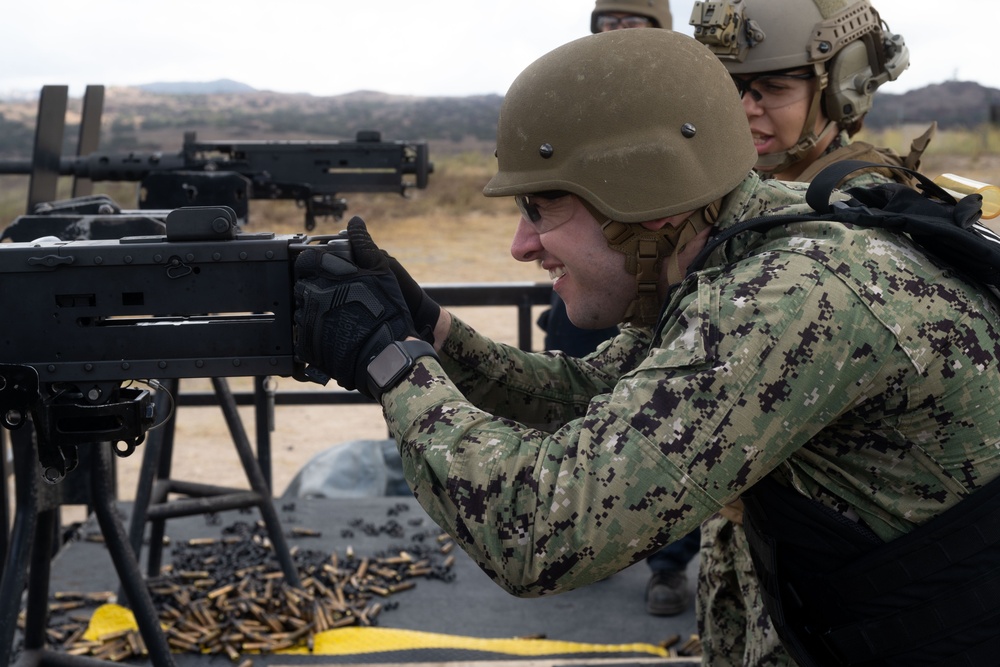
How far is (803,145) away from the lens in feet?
→ 12.5

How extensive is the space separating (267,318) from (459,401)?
592mm

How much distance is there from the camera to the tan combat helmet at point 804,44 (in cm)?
377

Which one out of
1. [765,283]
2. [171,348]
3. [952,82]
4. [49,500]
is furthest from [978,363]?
[952,82]

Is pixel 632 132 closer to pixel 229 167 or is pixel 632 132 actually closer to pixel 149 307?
pixel 149 307

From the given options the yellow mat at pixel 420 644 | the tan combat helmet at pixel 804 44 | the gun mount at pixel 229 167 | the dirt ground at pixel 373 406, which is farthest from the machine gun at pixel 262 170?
the tan combat helmet at pixel 804 44

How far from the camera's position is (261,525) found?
568cm

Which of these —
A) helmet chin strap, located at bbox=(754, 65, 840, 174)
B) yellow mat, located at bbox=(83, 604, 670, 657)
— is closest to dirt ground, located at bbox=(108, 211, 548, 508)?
yellow mat, located at bbox=(83, 604, 670, 657)

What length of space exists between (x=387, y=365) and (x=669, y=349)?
1.85 feet

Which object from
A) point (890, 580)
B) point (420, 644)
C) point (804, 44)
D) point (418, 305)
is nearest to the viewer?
point (890, 580)

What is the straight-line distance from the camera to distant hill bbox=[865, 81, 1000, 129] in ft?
143

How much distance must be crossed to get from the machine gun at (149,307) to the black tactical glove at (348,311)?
0.36 feet

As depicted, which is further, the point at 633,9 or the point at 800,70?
the point at 633,9

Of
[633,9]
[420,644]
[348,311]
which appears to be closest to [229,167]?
[633,9]

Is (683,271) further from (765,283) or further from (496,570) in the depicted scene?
(496,570)
